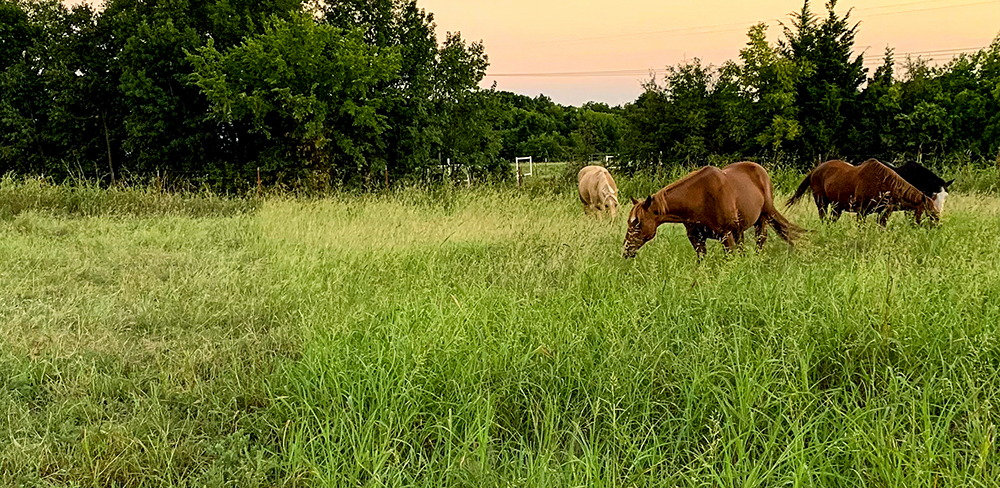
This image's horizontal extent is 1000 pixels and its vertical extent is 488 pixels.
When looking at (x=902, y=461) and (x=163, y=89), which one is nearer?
(x=902, y=461)

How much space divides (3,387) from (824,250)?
532 centimetres

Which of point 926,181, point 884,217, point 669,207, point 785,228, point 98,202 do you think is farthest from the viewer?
point 98,202

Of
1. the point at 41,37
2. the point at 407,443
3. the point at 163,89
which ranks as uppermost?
the point at 41,37

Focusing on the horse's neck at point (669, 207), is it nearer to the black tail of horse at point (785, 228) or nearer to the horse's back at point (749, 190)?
the horse's back at point (749, 190)

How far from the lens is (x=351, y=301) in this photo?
389cm

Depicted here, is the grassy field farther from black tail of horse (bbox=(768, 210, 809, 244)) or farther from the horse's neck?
black tail of horse (bbox=(768, 210, 809, 244))

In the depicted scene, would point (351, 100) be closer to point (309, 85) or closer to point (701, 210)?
point (309, 85)

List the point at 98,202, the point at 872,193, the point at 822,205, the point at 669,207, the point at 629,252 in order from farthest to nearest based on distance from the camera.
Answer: the point at 98,202, the point at 822,205, the point at 872,193, the point at 669,207, the point at 629,252

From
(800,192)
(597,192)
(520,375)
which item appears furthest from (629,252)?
(597,192)

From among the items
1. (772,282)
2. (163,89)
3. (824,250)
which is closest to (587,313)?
(772,282)

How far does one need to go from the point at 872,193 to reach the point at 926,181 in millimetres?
906

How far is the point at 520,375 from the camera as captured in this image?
251cm

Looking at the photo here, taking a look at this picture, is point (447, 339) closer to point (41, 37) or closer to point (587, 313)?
point (587, 313)

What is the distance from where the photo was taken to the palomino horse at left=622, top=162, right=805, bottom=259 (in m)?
4.88
